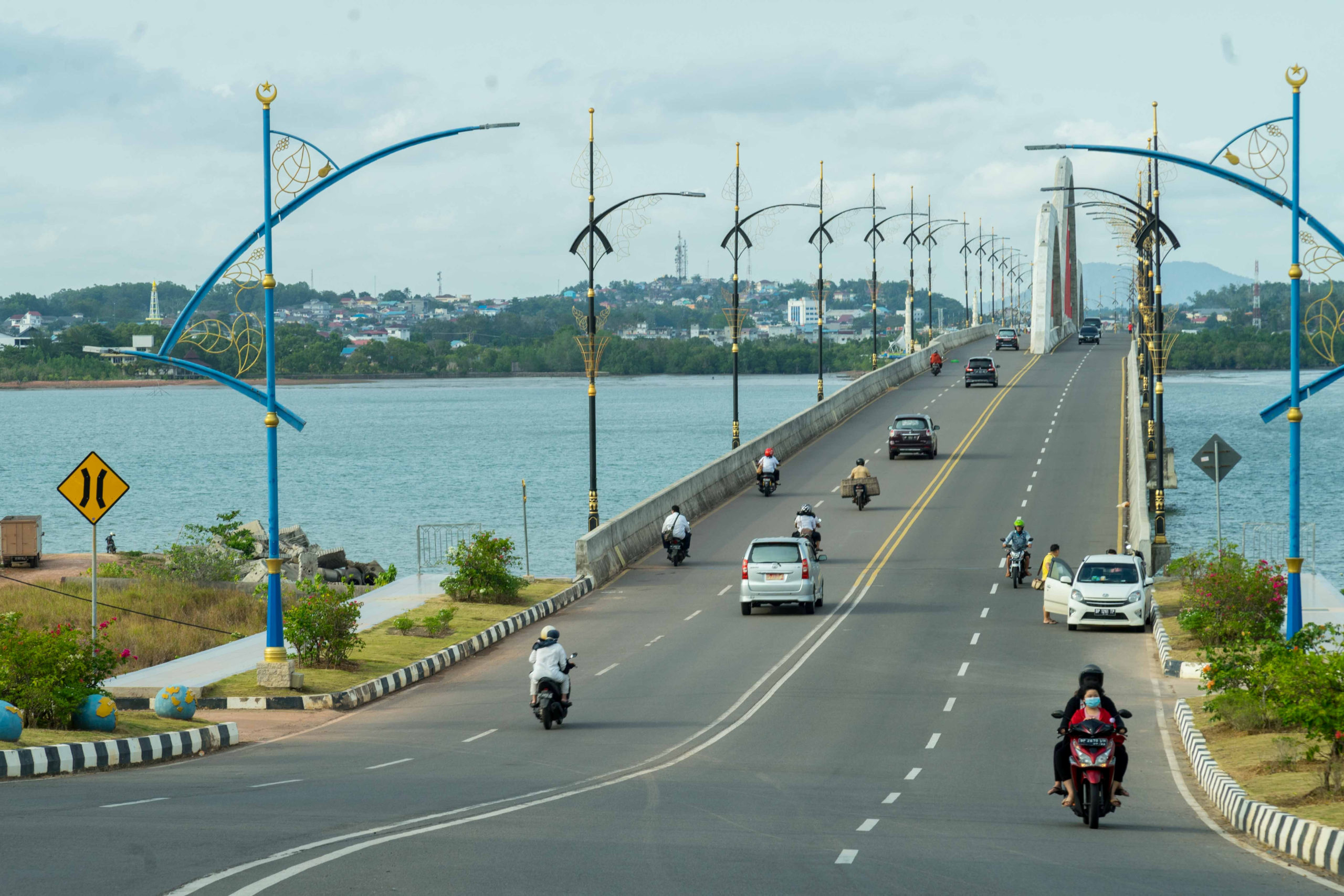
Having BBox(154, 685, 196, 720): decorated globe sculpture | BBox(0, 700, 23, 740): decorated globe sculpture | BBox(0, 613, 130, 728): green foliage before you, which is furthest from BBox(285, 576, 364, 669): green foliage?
BBox(0, 700, 23, 740): decorated globe sculpture

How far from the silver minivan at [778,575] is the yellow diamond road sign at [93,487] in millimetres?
13217

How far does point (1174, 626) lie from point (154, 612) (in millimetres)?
22845

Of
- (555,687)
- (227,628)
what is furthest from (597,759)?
(227,628)

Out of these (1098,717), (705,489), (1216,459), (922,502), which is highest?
(1216,459)

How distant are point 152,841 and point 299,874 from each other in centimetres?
192

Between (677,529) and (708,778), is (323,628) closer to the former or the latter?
(708,778)

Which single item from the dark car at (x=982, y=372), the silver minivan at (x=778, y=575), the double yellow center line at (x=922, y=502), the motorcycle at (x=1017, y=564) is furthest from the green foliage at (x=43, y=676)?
the dark car at (x=982, y=372)

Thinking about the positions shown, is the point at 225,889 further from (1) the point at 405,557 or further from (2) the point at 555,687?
(1) the point at 405,557

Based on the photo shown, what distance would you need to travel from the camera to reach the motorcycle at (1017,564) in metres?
35.3

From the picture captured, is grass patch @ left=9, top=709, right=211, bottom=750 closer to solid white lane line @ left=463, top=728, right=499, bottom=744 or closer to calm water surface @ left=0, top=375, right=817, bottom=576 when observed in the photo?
solid white lane line @ left=463, top=728, right=499, bottom=744

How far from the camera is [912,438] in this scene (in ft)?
185

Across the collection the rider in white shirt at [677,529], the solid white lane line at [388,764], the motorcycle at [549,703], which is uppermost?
the rider in white shirt at [677,529]

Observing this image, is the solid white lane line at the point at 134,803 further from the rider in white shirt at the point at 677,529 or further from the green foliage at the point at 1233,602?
the rider in white shirt at the point at 677,529

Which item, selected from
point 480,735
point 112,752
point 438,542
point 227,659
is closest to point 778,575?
point 227,659
